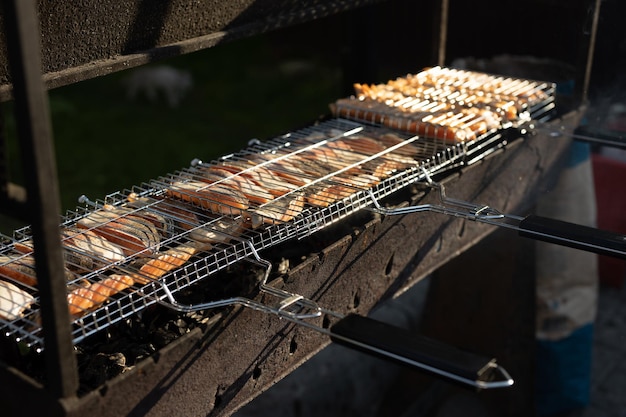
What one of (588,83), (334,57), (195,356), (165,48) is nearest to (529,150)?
(588,83)

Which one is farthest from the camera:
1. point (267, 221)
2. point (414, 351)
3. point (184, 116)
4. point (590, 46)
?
point (184, 116)

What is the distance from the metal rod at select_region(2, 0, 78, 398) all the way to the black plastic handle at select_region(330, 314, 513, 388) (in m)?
0.76

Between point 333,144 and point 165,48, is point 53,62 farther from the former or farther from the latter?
point 333,144

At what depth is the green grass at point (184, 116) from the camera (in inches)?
316

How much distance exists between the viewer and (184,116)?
9.70 metres

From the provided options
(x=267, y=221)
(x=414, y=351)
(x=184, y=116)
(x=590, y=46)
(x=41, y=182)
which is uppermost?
A: (x=41, y=182)

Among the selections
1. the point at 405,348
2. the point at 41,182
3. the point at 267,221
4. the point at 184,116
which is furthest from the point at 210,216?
the point at 184,116

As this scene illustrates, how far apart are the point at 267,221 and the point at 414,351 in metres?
0.82

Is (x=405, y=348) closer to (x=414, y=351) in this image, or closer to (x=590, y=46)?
(x=414, y=351)

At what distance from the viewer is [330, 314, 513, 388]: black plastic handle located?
212cm

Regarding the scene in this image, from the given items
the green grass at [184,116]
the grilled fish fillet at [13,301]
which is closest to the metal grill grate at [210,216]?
the grilled fish fillet at [13,301]

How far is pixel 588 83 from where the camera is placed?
477 centimetres

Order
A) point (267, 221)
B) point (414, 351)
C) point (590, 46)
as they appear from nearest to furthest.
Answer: point (414, 351) → point (267, 221) → point (590, 46)

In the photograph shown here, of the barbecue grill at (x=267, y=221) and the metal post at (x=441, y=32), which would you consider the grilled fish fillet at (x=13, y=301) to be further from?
the metal post at (x=441, y=32)
